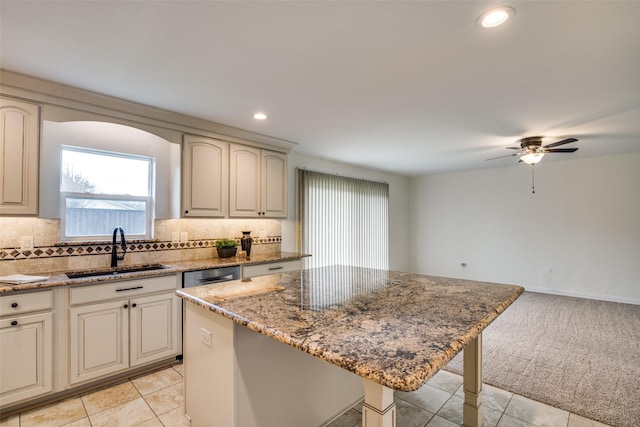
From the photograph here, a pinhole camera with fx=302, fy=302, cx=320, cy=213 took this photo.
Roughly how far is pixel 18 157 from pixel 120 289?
125cm

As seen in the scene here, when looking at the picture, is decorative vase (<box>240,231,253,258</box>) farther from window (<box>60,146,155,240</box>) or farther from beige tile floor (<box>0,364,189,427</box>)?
beige tile floor (<box>0,364,189,427</box>)

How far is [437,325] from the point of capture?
1.25 meters

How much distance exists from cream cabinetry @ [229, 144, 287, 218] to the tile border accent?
609mm

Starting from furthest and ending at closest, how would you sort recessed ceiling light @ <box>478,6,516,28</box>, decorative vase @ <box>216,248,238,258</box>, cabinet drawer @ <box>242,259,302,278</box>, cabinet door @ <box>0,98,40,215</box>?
decorative vase @ <box>216,248,238,258</box>, cabinet drawer @ <box>242,259,302,278</box>, cabinet door @ <box>0,98,40,215</box>, recessed ceiling light @ <box>478,6,516,28</box>

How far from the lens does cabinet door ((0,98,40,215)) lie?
2.23 metres

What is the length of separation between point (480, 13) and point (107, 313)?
129 inches

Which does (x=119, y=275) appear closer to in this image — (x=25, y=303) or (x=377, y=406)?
(x=25, y=303)

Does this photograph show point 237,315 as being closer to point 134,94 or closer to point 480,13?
point 480,13

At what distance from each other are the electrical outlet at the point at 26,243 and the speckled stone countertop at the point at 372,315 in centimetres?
179

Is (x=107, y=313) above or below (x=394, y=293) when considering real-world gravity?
below

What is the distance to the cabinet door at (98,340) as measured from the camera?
2324 mm

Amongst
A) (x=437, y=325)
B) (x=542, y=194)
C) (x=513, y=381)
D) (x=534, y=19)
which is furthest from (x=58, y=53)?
(x=542, y=194)

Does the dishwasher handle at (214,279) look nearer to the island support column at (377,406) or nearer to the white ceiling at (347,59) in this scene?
the white ceiling at (347,59)

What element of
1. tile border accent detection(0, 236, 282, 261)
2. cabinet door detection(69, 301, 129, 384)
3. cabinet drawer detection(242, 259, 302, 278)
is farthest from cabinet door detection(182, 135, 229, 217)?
cabinet door detection(69, 301, 129, 384)
